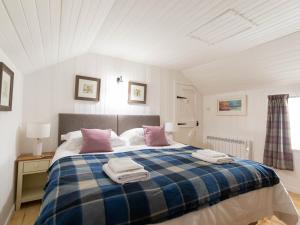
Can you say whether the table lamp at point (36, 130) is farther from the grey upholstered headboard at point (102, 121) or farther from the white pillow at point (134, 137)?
the white pillow at point (134, 137)

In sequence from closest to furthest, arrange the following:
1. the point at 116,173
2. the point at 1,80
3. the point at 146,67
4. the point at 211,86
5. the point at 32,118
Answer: the point at 116,173 → the point at 1,80 → the point at 32,118 → the point at 146,67 → the point at 211,86

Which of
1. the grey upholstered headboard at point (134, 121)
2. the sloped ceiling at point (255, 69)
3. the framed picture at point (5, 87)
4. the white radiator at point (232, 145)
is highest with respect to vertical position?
the sloped ceiling at point (255, 69)

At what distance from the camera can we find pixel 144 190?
1216 mm

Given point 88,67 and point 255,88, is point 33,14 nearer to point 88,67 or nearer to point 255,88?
point 88,67

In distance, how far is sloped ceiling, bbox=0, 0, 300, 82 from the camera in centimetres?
130

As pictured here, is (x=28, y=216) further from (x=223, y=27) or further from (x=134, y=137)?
(x=223, y=27)

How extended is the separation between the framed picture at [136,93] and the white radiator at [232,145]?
1.96m

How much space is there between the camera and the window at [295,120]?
10.0 ft

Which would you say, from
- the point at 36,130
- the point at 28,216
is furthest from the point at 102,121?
the point at 28,216

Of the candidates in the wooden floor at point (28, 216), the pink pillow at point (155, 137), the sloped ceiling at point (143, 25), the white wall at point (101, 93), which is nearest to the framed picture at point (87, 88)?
the white wall at point (101, 93)

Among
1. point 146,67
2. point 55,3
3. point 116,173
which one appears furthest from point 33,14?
point 146,67

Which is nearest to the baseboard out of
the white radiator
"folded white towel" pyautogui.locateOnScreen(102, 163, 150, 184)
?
"folded white towel" pyautogui.locateOnScreen(102, 163, 150, 184)

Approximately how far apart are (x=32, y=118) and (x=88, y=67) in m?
1.25

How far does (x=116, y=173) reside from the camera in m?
1.35
